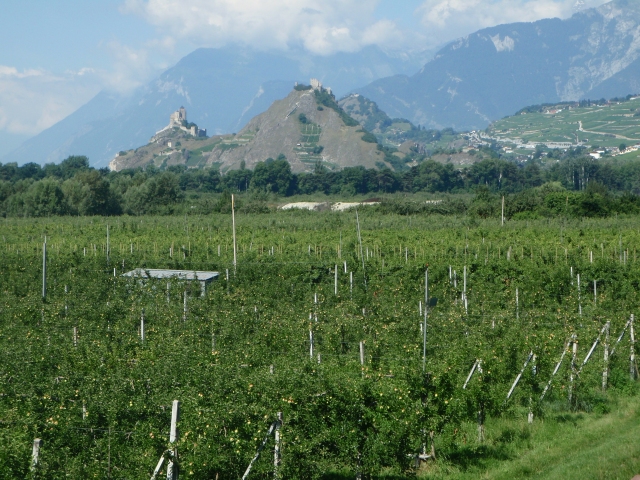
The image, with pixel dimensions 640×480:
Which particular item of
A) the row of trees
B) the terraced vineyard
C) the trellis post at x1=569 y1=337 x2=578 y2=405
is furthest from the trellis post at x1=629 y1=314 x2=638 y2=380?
the row of trees

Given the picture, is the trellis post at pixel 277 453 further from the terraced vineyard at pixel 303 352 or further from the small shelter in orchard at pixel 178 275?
the small shelter in orchard at pixel 178 275

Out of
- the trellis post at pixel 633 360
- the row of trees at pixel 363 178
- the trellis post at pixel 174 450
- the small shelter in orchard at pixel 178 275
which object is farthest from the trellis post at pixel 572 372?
the row of trees at pixel 363 178

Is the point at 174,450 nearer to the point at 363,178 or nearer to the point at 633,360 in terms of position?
the point at 633,360

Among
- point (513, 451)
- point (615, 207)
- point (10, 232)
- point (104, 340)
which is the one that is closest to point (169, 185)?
point (10, 232)

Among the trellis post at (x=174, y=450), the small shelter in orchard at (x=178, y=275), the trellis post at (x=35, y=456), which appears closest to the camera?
the trellis post at (x=35, y=456)

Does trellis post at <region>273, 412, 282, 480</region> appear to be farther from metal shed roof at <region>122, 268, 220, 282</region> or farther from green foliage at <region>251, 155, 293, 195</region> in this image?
green foliage at <region>251, 155, 293, 195</region>

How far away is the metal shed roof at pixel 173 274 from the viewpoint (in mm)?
29688

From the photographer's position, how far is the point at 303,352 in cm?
1889

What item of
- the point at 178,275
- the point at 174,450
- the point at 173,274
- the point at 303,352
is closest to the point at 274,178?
the point at 173,274

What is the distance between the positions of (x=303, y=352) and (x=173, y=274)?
41.5ft

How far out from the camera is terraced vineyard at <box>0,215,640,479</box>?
1090cm

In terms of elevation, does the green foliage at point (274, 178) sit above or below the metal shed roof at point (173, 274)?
above

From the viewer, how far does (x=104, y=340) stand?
18406 millimetres

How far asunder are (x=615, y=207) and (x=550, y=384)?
5178 centimetres
